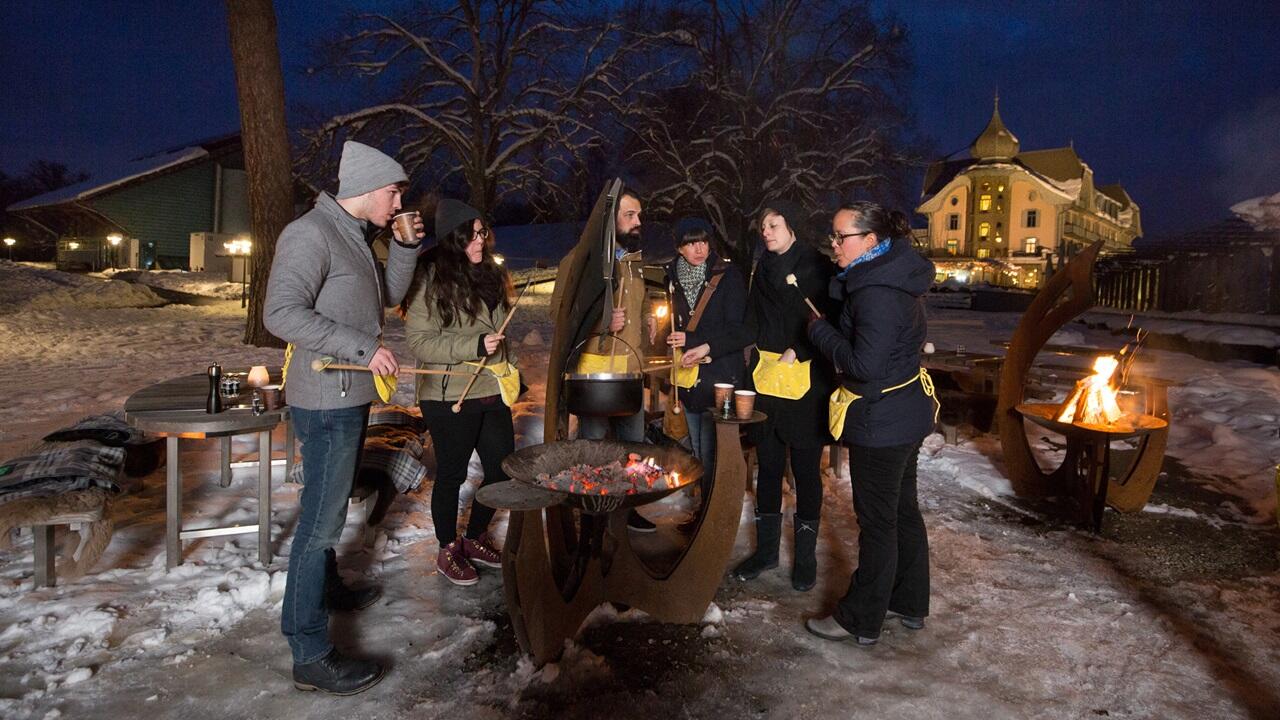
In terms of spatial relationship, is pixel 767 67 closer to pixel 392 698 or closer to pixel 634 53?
pixel 634 53

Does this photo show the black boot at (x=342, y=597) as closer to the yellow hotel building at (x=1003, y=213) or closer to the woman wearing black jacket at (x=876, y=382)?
the woman wearing black jacket at (x=876, y=382)

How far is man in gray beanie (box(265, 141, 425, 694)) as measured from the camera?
2715 millimetres

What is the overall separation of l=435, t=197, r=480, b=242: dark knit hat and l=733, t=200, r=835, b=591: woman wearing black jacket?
1.66 m

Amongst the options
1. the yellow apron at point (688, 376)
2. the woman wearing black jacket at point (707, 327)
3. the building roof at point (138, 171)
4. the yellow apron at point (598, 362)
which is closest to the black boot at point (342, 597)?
the yellow apron at point (598, 362)

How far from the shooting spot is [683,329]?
4688 millimetres

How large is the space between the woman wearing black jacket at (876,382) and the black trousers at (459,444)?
1784mm

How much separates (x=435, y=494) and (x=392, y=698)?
4.07 ft

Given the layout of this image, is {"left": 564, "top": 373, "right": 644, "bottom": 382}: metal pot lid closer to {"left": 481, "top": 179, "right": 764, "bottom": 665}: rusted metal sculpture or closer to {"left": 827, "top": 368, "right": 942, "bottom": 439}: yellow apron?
{"left": 481, "top": 179, "right": 764, "bottom": 665}: rusted metal sculpture

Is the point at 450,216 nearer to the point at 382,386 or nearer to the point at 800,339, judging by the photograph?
the point at 382,386

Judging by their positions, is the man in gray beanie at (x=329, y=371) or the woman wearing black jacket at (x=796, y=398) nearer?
the man in gray beanie at (x=329, y=371)

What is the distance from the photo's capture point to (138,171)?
91.2 feet

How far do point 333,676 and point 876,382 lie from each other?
2.70m

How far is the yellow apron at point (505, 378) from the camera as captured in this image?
3677mm

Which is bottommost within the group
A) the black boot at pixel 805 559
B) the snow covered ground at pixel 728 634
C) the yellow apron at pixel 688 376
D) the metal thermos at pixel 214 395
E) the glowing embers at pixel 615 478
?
the snow covered ground at pixel 728 634
